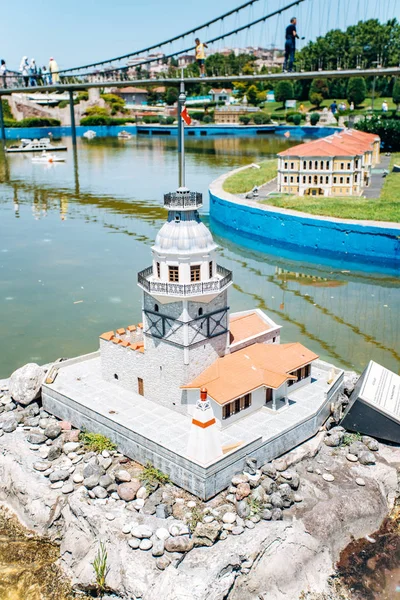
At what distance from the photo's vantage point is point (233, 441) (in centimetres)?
1500

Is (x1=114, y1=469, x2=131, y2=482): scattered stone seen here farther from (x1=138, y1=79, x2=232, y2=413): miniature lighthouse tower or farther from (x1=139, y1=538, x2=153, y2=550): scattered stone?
(x1=138, y1=79, x2=232, y2=413): miniature lighthouse tower

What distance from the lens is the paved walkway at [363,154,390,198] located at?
1911 inches

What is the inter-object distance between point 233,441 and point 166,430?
1759 millimetres

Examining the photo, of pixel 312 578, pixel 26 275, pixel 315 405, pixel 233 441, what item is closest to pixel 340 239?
pixel 26 275

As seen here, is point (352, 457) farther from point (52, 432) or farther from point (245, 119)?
point (245, 119)

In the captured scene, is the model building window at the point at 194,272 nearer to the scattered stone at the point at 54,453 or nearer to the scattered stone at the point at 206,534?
the scattered stone at the point at 54,453

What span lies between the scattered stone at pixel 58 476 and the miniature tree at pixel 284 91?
427 ft

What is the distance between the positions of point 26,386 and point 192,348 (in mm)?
5271

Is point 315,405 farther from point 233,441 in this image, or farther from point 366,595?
point 366,595

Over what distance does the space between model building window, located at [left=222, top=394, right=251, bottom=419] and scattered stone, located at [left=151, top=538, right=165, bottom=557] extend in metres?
3.80

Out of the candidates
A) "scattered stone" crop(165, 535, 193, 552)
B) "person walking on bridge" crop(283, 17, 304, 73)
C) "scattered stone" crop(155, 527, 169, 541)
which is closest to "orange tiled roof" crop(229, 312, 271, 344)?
"scattered stone" crop(155, 527, 169, 541)

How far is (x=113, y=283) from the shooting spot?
Answer: 31.3 metres

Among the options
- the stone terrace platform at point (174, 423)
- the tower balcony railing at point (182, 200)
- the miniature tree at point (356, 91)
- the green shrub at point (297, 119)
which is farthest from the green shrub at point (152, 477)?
the miniature tree at point (356, 91)

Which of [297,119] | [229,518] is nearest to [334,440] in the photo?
[229,518]
